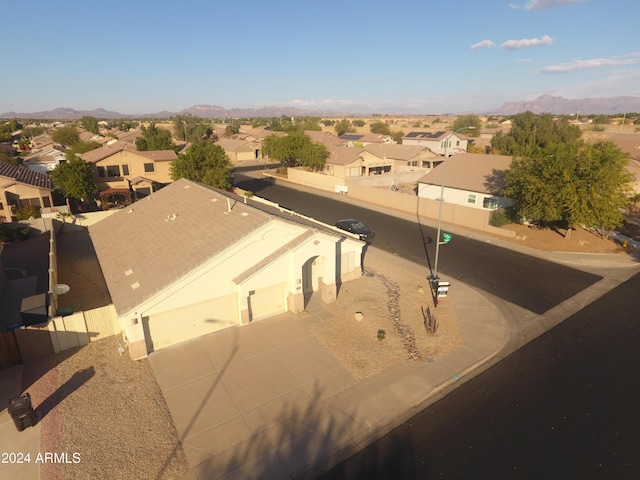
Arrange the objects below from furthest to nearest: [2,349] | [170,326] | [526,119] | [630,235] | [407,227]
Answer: [526,119]
[407,227]
[630,235]
[170,326]
[2,349]

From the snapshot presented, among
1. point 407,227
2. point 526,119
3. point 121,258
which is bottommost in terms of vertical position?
point 407,227

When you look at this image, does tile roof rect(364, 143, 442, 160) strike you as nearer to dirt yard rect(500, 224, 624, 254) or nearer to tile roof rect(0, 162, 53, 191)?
dirt yard rect(500, 224, 624, 254)

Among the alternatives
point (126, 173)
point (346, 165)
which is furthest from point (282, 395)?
point (346, 165)

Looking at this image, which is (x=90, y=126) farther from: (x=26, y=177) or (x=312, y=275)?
(x=312, y=275)

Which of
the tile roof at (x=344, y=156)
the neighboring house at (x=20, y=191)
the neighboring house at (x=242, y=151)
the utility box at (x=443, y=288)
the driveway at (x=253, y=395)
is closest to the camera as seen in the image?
the driveway at (x=253, y=395)

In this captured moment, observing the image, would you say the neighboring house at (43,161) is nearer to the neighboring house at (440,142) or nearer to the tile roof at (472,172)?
the tile roof at (472,172)

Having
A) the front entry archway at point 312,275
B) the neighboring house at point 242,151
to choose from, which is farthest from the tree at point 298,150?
Result: the front entry archway at point 312,275

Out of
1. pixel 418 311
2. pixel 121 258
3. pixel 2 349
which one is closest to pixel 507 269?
pixel 418 311

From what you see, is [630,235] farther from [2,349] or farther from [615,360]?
[2,349]
